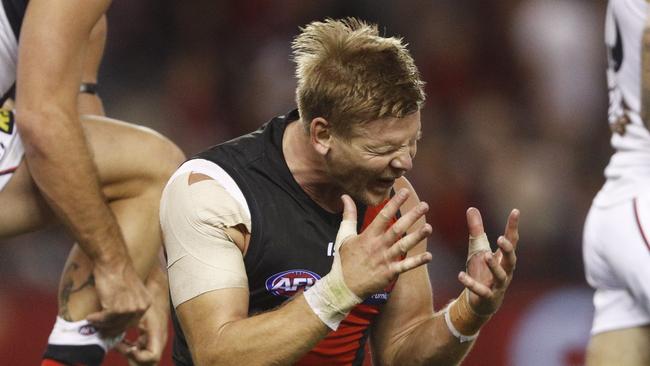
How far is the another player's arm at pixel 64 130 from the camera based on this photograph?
3133mm

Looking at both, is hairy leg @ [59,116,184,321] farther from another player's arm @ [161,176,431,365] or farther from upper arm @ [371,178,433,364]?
upper arm @ [371,178,433,364]

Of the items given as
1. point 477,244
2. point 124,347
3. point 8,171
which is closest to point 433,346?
point 477,244

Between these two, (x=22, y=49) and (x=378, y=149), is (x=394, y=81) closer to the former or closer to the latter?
(x=378, y=149)

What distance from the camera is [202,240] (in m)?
2.97

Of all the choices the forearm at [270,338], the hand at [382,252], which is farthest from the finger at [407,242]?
the forearm at [270,338]

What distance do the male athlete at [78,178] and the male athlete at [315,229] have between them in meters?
0.25

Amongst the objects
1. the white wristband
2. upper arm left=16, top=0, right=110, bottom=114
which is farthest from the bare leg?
the white wristband

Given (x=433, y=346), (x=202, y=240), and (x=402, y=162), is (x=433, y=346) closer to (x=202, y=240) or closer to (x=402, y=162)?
(x=402, y=162)

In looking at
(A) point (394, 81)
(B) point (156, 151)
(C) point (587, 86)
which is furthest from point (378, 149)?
(C) point (587, 86)

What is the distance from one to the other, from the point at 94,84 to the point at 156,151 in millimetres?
534

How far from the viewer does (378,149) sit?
295cm

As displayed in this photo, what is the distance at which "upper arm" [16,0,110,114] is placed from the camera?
3127 mm

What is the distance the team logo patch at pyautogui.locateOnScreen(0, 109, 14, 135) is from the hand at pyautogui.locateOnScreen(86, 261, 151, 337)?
471 mm

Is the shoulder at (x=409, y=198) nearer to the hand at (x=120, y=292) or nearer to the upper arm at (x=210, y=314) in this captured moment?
the upper arm at (x=210, y=314)
